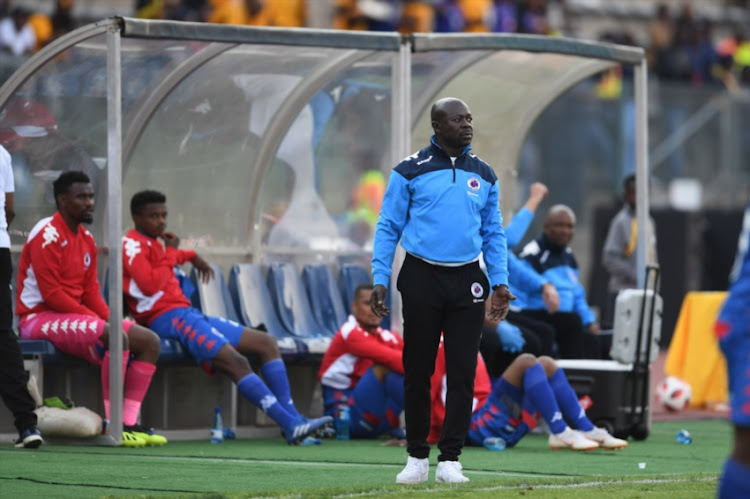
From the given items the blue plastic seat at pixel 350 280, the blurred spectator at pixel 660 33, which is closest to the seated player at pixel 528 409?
the blue plastic seat at pixel 350 280

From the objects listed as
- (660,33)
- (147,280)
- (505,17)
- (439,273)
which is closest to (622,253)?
(147,280)

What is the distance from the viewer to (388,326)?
12.2m

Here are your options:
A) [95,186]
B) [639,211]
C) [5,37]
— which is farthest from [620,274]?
[5,37]

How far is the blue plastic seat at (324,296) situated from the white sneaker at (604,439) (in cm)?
284

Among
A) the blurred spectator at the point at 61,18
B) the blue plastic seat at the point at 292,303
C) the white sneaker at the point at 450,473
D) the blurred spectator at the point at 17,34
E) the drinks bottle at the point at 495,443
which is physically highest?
the blurred spectator at the point at 61,18

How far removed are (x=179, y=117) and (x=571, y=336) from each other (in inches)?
132

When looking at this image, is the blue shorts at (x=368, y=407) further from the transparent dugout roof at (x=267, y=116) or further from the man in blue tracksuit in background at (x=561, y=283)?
the transparent dugout roof at (x=267, y=116)

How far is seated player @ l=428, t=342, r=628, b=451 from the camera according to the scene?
1029 centimetres

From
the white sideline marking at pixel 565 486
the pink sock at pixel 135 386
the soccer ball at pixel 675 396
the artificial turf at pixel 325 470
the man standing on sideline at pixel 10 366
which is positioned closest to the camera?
the white sideline marking at pixel 565 486

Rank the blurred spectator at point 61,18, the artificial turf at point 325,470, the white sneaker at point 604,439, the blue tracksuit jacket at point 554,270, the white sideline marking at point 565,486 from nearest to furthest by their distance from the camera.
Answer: the white sideline marking at point 565,486 < the artificial turf at point 325,470 < the white sneaker at point 604,439 < the blue tracksuit jacket at point 554,270 < the blurred spectator at point 61,18

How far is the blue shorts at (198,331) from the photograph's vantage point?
35.9ft

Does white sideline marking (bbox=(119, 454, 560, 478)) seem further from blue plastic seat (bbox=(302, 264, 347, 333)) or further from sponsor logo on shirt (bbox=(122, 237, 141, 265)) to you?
blue plastic seat (bbox=(302, 264, 347, 333))

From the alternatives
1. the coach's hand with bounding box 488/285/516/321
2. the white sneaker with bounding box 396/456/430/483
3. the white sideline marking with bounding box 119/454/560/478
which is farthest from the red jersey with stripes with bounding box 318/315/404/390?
the white sneaker with bounding box 396/456/430/483

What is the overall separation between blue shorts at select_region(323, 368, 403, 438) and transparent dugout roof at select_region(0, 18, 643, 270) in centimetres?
179
